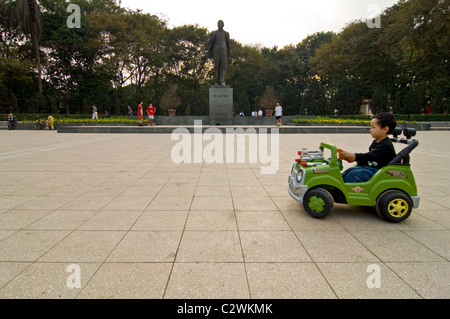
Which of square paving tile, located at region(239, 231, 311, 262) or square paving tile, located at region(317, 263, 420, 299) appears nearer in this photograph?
square paving tile, located at region(317, 263, 420, 299)

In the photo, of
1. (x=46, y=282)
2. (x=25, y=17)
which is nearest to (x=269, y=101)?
(x=25, y=17)

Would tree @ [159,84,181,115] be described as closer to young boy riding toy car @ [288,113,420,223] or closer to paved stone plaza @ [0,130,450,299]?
paved stone plaza @ [0,130,450,299]

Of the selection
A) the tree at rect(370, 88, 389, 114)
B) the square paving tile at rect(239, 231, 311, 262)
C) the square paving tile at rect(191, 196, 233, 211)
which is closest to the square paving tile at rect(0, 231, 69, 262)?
the square paving tile at rect(191, 196, 233, 211)

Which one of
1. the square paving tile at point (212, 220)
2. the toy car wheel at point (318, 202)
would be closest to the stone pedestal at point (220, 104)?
the square paving tile at point (212, 220)

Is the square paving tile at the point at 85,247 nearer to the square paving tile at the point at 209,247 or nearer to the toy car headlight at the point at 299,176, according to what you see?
the square paving tile at the point at 209,247

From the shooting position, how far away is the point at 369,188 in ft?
11.8

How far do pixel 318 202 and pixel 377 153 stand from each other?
3.02 ft

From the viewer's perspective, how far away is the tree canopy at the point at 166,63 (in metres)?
27.9

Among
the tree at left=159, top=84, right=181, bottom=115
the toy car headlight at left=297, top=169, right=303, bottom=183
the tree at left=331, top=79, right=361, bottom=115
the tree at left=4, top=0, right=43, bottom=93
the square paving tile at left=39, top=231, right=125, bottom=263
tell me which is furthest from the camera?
the tree at left=159, top=84, right=181, bottom=115

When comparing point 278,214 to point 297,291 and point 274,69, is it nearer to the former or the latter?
point 297,291

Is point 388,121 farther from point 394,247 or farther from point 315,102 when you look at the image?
point 315,102

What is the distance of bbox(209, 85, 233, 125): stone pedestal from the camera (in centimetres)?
2058

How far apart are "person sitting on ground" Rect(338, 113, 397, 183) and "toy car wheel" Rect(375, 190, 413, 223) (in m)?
0.31

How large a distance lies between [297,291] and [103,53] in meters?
34.8
